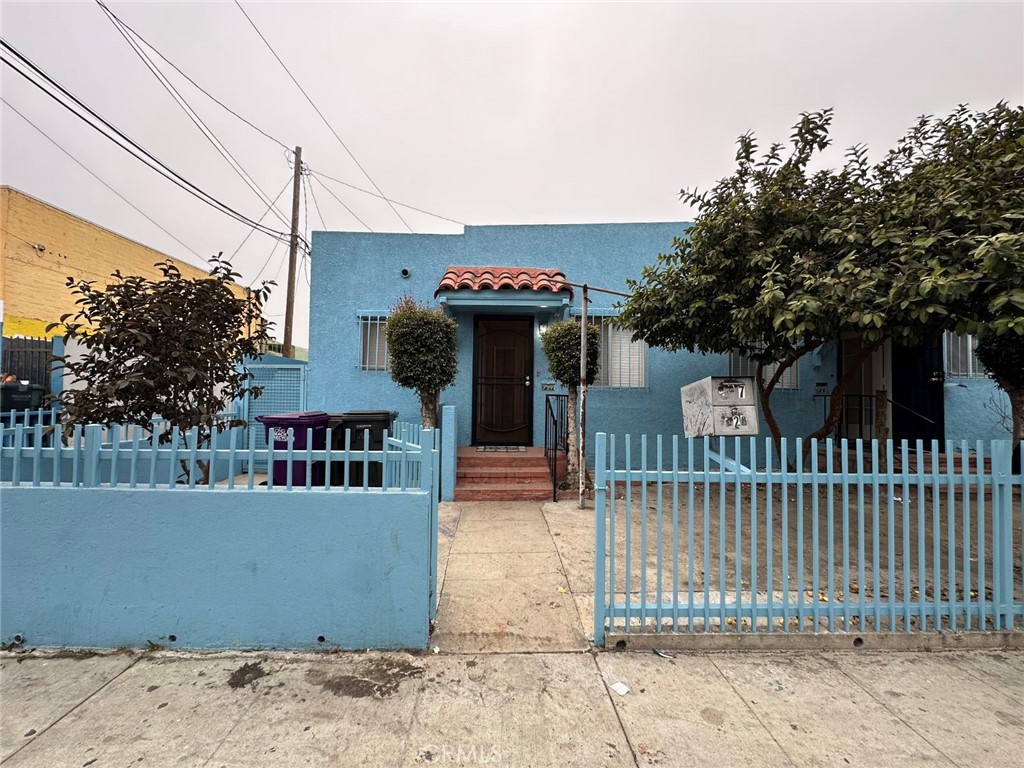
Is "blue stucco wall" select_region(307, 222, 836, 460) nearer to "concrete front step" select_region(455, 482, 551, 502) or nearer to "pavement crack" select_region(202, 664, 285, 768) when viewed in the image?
"concrete front step" select_region(455, 482, 551, 502)

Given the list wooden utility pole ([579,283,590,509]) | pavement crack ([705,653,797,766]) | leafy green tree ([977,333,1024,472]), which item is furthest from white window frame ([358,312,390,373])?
leafy green tree ([977,333,1024,472])

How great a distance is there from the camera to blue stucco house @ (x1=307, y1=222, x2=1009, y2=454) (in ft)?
26.7

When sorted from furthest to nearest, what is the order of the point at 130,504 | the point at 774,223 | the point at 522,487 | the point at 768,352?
the point at 522,487 < the point at 768,352 < the point at 774,223 < the point at 130,504

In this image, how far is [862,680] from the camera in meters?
2.76

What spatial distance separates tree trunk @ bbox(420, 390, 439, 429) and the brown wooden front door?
1.43 metres

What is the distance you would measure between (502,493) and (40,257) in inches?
580

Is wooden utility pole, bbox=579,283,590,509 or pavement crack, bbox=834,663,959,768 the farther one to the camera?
wooden utility pole, bbox=579,283,590,509

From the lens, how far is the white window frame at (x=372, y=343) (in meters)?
8.21

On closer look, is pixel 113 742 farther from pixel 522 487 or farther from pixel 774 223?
pixel 774 223

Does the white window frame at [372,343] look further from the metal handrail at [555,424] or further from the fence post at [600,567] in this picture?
the fence post at [600,567]

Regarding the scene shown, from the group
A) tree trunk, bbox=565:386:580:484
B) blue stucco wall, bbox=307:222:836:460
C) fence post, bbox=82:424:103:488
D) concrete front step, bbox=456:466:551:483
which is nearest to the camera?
fence post, bbox=82:424:103:488

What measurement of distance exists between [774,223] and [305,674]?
20.4 ft

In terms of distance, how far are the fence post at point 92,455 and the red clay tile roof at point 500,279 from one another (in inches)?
192

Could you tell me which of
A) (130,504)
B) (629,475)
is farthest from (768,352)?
Answer: (130,504)
